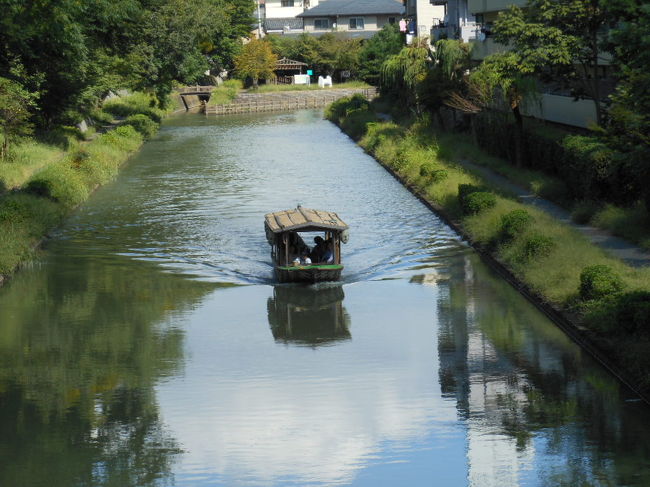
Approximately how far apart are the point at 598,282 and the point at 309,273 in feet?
25.5

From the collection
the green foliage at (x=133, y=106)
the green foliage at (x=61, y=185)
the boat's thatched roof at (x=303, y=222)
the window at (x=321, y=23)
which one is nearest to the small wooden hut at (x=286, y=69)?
the window at (x=321, y=23)

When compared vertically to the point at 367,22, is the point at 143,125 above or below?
below

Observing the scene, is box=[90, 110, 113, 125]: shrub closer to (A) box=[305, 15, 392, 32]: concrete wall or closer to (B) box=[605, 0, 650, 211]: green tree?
(B) box=[605, 0, 650, 211]: green tree

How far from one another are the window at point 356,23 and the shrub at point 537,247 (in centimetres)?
12735

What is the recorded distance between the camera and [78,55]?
4450cm

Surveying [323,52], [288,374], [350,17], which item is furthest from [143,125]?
[350,17]

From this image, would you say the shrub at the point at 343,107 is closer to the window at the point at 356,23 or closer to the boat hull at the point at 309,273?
the boat hull at the point at 309,273

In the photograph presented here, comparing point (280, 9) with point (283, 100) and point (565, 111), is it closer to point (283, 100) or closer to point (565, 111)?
point (283, 100)

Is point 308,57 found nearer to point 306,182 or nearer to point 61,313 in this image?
point 306,182

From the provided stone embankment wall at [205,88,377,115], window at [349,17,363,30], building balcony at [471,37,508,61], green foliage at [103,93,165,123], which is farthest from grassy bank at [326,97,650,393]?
window at [349,17,363,30]

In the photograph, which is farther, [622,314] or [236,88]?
[236,88]

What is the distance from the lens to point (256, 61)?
12331cm

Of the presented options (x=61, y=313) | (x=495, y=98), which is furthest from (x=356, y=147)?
(x=61, y=313)

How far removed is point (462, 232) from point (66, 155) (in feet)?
79.0
